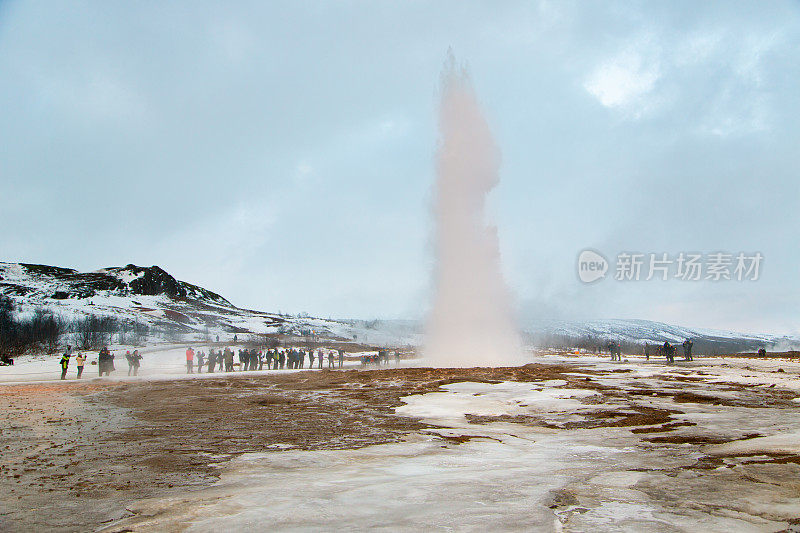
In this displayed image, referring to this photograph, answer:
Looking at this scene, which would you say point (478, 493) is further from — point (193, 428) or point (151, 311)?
point (151, 311)

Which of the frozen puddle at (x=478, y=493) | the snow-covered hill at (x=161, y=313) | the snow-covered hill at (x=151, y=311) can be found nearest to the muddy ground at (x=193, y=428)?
the frozen puddle at (x=478, y=493)

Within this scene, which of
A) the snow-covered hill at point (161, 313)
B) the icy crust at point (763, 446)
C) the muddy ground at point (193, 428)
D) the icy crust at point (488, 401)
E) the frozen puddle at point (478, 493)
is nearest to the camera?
the frozen puddle at point (478, 493)

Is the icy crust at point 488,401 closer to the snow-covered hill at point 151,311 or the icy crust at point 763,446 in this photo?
the icy crust at point 763,446

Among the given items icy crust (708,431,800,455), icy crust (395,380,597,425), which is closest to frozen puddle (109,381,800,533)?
icy crust (708,431,800,455)

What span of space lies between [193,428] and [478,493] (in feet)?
23.0

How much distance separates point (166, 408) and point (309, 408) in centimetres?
385

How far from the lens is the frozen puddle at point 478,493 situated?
13.3 feet

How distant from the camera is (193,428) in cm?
988

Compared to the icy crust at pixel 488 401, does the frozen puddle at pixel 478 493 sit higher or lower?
higher

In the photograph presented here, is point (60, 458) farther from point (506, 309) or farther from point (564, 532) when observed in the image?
point (506, 309)

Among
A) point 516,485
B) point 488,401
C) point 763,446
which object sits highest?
point 763,446

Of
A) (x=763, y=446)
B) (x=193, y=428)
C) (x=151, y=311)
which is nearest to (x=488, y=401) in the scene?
(x=763, y=446)

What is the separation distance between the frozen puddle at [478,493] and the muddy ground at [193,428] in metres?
0.52

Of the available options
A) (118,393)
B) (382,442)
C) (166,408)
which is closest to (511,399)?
(382,442)
